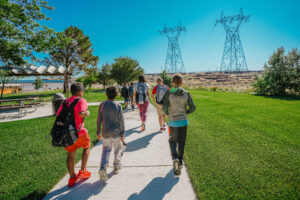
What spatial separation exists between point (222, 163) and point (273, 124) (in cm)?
504

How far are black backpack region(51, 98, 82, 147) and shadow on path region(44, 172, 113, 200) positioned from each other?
848mm

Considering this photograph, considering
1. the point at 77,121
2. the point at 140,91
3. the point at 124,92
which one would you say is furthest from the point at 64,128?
the point at 124,92

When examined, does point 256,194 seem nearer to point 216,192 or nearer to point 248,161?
point 216,192

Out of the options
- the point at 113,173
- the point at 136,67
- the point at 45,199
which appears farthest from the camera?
the point at 136,67

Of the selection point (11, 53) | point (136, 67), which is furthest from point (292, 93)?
point (136, 67)

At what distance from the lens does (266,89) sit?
20625 mm

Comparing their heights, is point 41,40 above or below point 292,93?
above

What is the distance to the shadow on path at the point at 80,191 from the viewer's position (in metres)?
2.35

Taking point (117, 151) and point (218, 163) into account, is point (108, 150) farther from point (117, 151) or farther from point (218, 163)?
point (218, 163)

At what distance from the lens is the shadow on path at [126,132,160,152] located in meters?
4.14

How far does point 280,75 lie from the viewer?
64.9ft

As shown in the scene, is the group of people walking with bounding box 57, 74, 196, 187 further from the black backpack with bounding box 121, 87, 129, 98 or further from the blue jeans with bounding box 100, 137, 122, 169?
the black backpack with bounding box 121, 87, 129, 98

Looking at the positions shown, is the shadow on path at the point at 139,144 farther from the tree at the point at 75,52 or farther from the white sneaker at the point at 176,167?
the tree at the point at 75,52

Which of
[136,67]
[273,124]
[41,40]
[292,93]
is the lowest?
[273,124]
